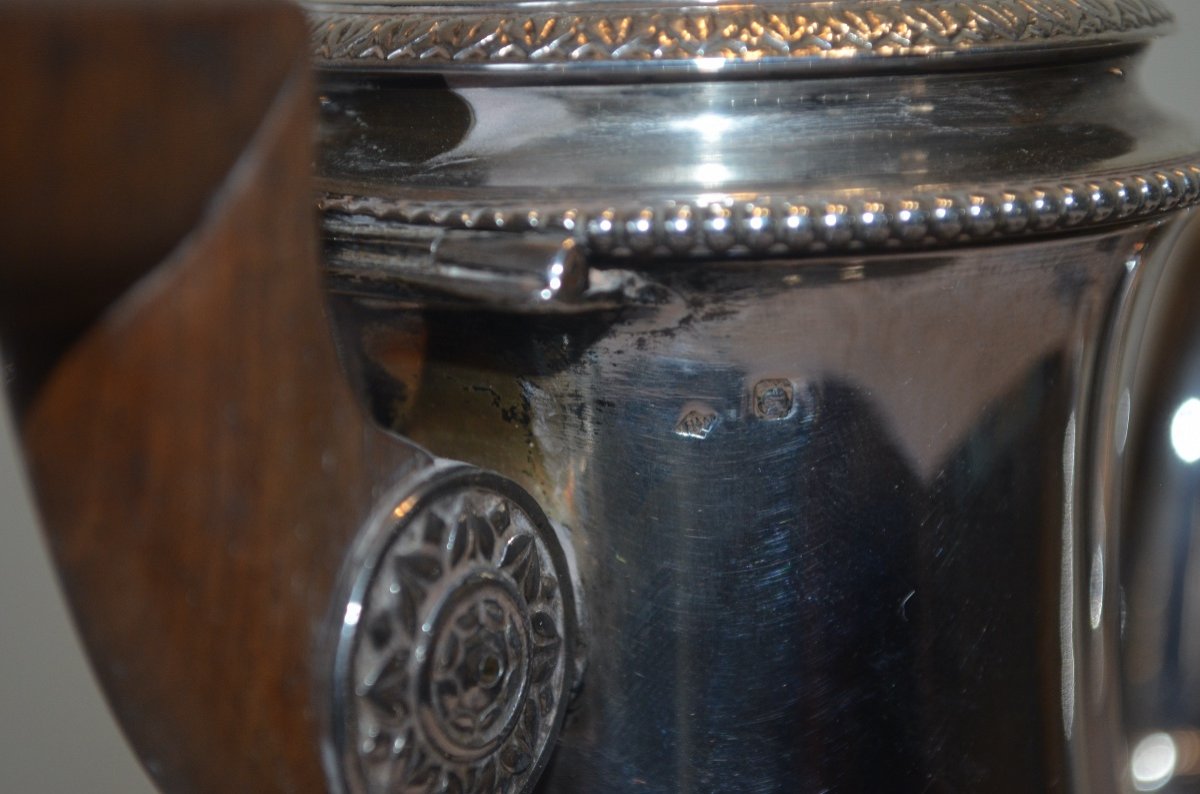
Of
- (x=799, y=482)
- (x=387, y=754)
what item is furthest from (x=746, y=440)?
(x=387, y=754)

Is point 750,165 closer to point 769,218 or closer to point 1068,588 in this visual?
point 769,218

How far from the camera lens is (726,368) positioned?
0.39 metres

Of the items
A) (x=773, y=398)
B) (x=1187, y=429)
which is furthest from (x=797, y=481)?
(x=1187, y=429)

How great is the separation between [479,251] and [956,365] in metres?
0.15

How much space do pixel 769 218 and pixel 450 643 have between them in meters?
0.14

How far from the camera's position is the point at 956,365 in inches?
16.1

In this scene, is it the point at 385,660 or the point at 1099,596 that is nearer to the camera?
the point at 385,660

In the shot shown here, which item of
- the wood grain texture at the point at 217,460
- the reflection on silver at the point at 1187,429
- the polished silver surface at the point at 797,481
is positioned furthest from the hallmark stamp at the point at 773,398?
the reflection on silver at the point at 1187,429

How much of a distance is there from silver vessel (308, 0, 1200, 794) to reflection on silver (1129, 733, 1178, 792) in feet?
0.52

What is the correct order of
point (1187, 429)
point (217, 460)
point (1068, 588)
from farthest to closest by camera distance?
point (1187, 429), point (1068, 588), point (217, 460)

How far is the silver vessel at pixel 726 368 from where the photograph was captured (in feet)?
1.19

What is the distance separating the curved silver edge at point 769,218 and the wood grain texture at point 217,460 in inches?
2.2

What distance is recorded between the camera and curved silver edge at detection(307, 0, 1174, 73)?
0.38 meters

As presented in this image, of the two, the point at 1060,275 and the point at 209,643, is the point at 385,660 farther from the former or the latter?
the point at 1060,275
